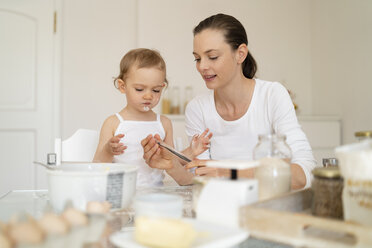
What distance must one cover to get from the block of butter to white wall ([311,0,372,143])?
317cm

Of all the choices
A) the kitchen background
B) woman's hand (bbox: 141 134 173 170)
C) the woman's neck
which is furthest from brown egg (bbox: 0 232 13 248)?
the kitchen background

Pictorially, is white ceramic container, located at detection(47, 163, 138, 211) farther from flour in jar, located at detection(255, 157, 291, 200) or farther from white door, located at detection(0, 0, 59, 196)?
white door, located at detection(0, 0, 59, 196)

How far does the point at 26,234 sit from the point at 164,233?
18 cm

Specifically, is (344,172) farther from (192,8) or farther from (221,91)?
(192,8)

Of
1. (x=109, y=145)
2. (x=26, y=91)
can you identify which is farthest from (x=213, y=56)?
(x=26, y=91)

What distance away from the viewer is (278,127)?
4.99ft

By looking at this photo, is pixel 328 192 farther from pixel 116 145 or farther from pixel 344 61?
pixel 344 61

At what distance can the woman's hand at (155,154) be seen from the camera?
1.31m

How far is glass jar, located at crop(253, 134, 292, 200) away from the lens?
760 millimetres

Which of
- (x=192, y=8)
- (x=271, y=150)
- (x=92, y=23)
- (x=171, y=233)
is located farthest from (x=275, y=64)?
(x=171, y=233)

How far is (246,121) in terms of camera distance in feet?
5.49

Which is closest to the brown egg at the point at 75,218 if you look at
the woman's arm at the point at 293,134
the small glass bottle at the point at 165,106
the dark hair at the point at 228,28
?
the woman's arm at the point at 293,134

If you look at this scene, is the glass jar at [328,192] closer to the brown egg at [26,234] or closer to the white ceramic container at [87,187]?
the white ceramic container at [87,187]

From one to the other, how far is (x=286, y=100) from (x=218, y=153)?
0.39 m
